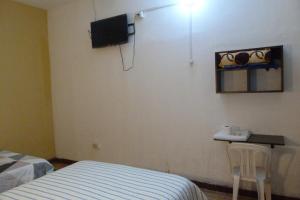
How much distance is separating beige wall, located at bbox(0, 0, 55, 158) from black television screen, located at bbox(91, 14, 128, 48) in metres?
1.13

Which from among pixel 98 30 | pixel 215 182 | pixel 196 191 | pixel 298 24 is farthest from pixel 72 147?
pixel 298 24

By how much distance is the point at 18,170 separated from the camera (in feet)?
8.09

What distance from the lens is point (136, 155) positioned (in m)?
3.58

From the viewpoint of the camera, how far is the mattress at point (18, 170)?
2340 mm

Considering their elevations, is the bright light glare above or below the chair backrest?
above

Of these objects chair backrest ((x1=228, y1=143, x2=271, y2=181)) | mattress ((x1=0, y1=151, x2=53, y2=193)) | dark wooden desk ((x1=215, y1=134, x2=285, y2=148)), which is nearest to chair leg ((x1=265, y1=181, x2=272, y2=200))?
chair backrest ((x1=228, y1=143, x2=271, y2=181))

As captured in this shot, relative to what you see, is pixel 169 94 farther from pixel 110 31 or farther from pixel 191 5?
pixel 110 31

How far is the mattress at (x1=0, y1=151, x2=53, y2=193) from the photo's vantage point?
2.34 m

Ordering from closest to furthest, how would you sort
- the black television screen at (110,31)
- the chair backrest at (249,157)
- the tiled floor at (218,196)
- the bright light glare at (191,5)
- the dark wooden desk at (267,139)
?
the chair backrest at (249,157) < the dark wooden desk at (267,139) < the tiled floor at (218,196) < the bright light glare at (191,5) < the black television screen at (110,31)

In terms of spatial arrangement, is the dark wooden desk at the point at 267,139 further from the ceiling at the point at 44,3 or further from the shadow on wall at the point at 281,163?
the ceiling at the point at 44,3

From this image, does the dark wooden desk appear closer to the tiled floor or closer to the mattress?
the tiled floor

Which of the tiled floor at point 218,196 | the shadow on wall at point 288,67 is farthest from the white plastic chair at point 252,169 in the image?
the shadow on wall at point 288,67

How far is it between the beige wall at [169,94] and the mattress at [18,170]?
128cm

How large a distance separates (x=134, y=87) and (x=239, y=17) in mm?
1641
